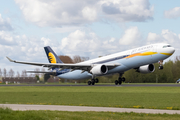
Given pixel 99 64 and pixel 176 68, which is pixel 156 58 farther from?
pixel 176 68

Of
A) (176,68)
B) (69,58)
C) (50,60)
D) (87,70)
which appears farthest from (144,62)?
(69,58)

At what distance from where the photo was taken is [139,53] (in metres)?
45.5

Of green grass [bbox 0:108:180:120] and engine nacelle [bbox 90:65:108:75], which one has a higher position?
engine nacelle [bbox 90:65:108:75]

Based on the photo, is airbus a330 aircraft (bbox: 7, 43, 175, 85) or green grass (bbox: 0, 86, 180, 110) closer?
green grass (bbox: 0, 86, 180, 110)

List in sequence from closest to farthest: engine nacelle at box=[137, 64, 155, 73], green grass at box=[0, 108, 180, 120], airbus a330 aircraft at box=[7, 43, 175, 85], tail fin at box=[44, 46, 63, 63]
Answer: green grass at box=[0, 108, 180, 120], airbus a330 aircraft at box=[7, 43, 175, 85], engine nacelle at box=[137, 64, 155, 73], tail fin at box=[44, 46, 63, 63]

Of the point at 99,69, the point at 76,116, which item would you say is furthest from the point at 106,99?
the point at 99,69

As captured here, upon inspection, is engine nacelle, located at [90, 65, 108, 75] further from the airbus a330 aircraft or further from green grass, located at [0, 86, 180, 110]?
green grass, located at [0, 86, 180, 110]

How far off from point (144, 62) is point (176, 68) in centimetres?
6413

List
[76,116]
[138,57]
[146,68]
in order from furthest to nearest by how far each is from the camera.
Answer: [146,68]
[138,57]
[76,116]

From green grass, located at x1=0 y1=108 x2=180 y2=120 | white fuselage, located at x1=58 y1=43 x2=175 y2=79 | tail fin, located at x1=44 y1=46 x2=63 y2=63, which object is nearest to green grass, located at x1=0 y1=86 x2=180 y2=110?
green grass, located at x1=0 y1=108 x2=180 y2=120

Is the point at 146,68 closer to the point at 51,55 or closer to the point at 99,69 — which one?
the point at 99,69

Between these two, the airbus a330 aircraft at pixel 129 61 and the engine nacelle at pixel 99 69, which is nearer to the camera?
the airbus a330 aircraft at pixel 129 61

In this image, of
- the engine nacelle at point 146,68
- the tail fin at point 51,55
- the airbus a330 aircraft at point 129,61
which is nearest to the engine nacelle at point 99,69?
the airbus a330 aircraft at point 129,61

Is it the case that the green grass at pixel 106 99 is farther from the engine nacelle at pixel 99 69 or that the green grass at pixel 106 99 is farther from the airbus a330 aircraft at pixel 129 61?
the engine nacelle at pixel 99 69
